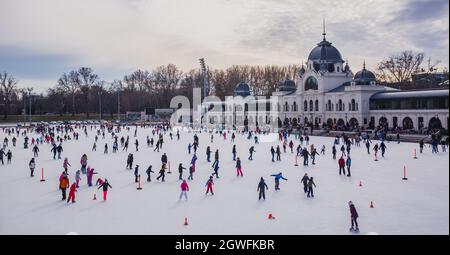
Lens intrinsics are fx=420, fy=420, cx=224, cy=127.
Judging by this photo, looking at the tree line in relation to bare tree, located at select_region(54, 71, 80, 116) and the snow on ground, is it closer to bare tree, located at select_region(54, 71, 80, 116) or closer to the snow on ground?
bare tree, located at select_region(54, 71, 80, 116)

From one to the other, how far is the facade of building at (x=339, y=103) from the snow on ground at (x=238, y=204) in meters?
25.4

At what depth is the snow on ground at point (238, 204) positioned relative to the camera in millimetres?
10617

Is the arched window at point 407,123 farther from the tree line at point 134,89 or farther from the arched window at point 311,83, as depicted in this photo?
the tree line at point 134,89

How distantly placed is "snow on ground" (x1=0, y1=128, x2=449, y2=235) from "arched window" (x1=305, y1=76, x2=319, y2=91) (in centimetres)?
4263

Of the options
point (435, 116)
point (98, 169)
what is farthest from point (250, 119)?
point (98, 169)

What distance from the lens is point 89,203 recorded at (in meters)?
13.5

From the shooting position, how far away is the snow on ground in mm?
10617

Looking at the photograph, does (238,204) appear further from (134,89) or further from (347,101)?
(134,89)

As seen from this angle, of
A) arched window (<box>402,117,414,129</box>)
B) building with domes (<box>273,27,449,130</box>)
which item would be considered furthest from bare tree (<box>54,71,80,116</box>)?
arched window (<box>402,117,414,129</box>)

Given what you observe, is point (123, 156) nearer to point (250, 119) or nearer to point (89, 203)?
point (89, 203)

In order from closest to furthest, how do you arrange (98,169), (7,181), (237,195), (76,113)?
(237,195)
(7,181)
(98,169)
(76,113)

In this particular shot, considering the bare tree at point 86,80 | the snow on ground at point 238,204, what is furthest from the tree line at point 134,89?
the snow on ground at point 238,204

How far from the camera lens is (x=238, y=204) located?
1336 centimetres
